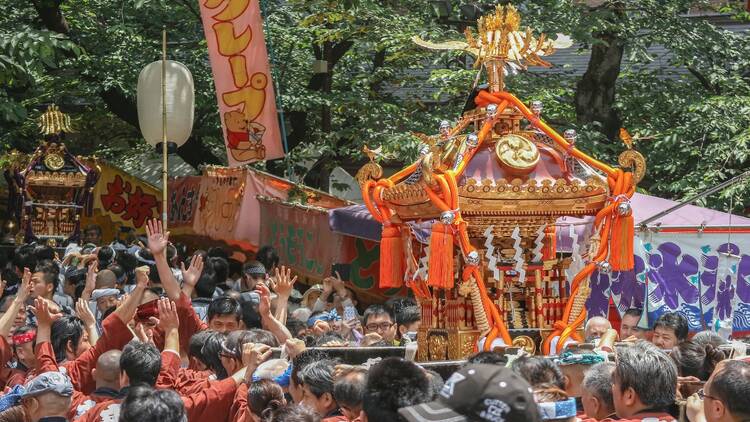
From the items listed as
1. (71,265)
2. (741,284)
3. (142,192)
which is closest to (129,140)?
(142,192)

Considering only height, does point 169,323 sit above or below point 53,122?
below

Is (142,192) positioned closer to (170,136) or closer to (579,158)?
(170,136)

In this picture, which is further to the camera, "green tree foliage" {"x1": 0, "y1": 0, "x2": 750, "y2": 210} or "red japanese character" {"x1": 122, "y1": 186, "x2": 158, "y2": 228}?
"red japanese character" {"x1": 122, "y1": 186, "x2": 158, "y2": 228}

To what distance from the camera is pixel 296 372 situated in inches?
215

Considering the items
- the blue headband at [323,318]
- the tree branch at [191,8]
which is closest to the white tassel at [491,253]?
the blue headband at [323,318]

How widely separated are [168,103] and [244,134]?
89cm

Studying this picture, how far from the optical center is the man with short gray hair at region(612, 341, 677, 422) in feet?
15.2

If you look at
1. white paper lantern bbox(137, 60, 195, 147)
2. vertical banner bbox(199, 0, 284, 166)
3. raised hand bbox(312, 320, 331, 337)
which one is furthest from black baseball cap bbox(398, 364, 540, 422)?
white paper lantern bbox(137, 60, 195, 147)

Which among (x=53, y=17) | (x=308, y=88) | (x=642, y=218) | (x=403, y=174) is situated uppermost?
(x=53, y=17)

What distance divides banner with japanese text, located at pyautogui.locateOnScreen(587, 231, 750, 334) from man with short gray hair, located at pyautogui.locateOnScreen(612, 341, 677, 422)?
5.90 meters

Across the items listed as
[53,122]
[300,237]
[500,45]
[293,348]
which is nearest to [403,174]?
[500,45]

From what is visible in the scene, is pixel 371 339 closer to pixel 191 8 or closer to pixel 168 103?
pixel 168 103

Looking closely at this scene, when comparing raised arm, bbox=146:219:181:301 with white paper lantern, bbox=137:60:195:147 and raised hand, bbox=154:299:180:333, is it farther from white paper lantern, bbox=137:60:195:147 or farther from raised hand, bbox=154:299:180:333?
white paper lantern, bbox=137:60:195:147

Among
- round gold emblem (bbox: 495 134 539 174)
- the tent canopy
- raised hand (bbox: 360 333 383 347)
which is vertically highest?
round gold emblem (bbox: 495 134 539 174)
